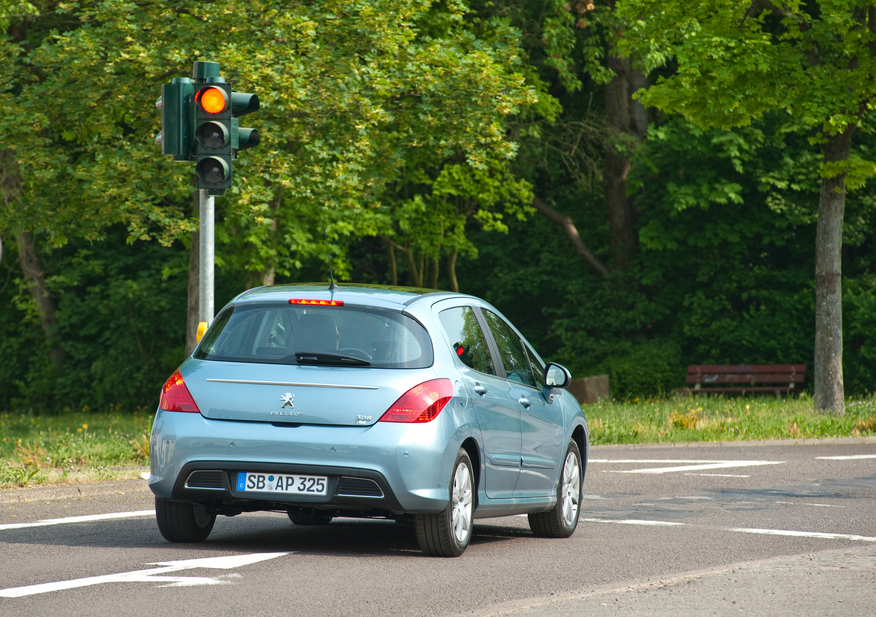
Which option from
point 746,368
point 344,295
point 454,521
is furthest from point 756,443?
point 746,368

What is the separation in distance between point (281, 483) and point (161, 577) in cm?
92

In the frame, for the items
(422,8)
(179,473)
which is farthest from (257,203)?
(179,473)

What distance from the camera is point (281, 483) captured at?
746 cm

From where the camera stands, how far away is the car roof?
794cm

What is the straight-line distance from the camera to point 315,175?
20.5 metres

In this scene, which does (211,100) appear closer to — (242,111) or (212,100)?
(212,100)

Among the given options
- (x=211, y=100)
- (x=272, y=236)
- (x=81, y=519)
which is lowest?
(x=81, y=519)

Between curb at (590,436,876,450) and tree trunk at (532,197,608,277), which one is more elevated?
tree trunk at (532,197,608,277)

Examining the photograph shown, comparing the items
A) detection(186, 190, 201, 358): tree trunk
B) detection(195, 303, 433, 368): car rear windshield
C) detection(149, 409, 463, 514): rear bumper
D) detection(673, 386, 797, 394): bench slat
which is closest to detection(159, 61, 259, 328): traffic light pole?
detection(195, 303, 433, 368): car rear windshield

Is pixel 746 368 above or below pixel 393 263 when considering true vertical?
below

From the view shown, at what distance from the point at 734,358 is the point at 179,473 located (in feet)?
83.6

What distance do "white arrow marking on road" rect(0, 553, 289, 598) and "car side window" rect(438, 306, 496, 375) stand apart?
175 centimetres

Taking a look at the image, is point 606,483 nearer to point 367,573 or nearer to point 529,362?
point 529,362

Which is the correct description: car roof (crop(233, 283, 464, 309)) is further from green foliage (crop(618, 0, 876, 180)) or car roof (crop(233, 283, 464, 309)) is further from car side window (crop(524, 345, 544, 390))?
green foliage (crop(618, 0, 876, 180))
